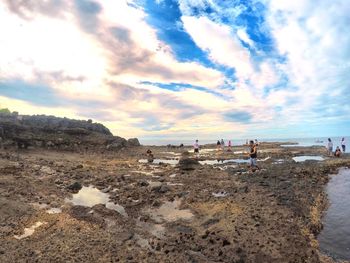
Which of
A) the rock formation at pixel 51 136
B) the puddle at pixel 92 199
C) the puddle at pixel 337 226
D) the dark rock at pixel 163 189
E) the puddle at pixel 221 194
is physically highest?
the rock formation at pixel 51 136

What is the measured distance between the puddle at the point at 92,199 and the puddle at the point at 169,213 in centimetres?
169

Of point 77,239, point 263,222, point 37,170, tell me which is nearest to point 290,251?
point 263,222

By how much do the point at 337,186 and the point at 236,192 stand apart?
35.1ft

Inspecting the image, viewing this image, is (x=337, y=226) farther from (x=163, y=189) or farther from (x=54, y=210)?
(x=54, y=210)

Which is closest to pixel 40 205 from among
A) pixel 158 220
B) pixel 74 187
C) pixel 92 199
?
pixel 92 199

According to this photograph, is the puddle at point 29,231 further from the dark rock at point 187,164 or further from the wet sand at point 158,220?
the dark rock at point 187,164

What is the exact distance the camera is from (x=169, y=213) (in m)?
17.5

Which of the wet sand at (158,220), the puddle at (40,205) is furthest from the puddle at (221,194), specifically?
the puddle at (40,205)

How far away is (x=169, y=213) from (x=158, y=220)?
1348 millimetres

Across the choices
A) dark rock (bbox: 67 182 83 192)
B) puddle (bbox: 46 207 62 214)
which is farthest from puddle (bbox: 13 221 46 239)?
dark rock (bbox: 67 182 83 192)

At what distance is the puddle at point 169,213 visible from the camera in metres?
16.6

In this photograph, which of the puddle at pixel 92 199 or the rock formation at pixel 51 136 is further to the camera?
the rock formation at pixel 51 136

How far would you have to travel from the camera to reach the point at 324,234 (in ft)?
49.8

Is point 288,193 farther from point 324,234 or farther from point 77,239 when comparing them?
point 77,239
